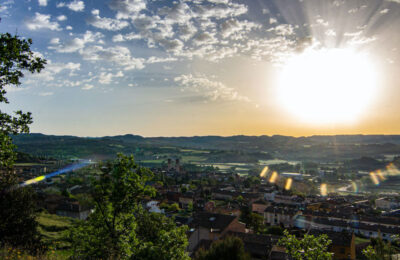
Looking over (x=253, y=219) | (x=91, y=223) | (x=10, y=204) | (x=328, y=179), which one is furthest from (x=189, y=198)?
(x=328, y=179)

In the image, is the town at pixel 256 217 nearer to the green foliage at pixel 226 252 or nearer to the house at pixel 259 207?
the house at pixel 259 207

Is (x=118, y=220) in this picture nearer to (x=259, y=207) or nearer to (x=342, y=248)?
(x=342, y=248)

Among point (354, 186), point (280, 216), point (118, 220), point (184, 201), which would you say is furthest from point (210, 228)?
point (354, 186)

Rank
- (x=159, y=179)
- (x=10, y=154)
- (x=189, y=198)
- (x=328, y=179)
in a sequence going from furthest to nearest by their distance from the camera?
(x=328, y=179) < (x=159, y=179) < (x=189, y=198) < (x=10, y=154)

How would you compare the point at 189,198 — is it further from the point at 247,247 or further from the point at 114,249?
the point at 114,249

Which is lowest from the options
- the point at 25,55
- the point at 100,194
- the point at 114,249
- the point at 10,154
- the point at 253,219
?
the point at 253,219
